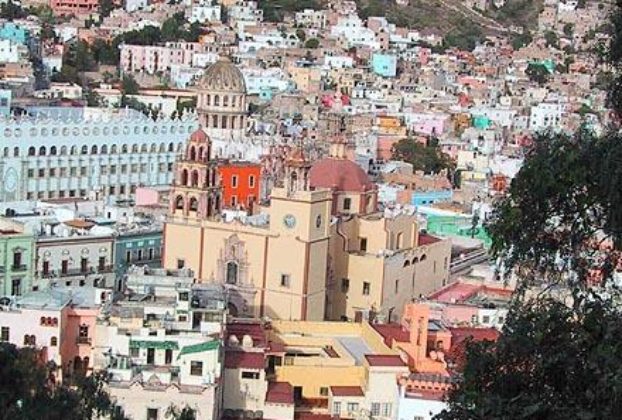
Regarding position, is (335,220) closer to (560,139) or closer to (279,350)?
(279,350)

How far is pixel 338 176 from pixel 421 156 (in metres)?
19.5

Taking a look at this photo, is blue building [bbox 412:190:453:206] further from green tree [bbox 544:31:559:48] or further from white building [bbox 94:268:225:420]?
green tree [bbox 544:31:559:48]

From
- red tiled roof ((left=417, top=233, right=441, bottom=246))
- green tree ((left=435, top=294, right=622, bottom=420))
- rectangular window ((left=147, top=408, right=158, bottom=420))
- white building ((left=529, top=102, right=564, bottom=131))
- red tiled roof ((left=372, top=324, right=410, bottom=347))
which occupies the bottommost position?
rectangular window ((left=147, top=408, right=158, bottom=420))

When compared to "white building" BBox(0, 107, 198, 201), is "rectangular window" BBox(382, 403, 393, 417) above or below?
below

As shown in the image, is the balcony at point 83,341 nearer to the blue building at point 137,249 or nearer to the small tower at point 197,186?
the small tower at point 197,186

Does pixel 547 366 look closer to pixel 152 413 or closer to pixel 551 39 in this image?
pixel 152 413

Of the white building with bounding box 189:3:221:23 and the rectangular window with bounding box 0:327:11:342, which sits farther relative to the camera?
the white building with bounding box 189:3:221:23

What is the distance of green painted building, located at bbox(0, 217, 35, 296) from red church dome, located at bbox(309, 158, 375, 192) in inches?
194

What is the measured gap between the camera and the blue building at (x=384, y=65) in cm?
6650

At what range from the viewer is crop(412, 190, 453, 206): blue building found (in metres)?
33.0

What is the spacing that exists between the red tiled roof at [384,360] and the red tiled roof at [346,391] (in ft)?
1.43

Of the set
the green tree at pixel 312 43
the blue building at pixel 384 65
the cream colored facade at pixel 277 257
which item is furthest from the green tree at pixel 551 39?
the cream colored facade at pixel 277 257

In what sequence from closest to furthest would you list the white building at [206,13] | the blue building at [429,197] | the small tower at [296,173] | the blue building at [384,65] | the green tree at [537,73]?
the small tower at [296,173] → the blue building at [429,197] → the blue building at [384,65] → the green tree at [537,73] → the white building at [206,13]

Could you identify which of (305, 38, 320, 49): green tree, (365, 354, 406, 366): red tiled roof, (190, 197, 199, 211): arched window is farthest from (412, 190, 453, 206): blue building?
(305, 38, 320, 49): green tree
